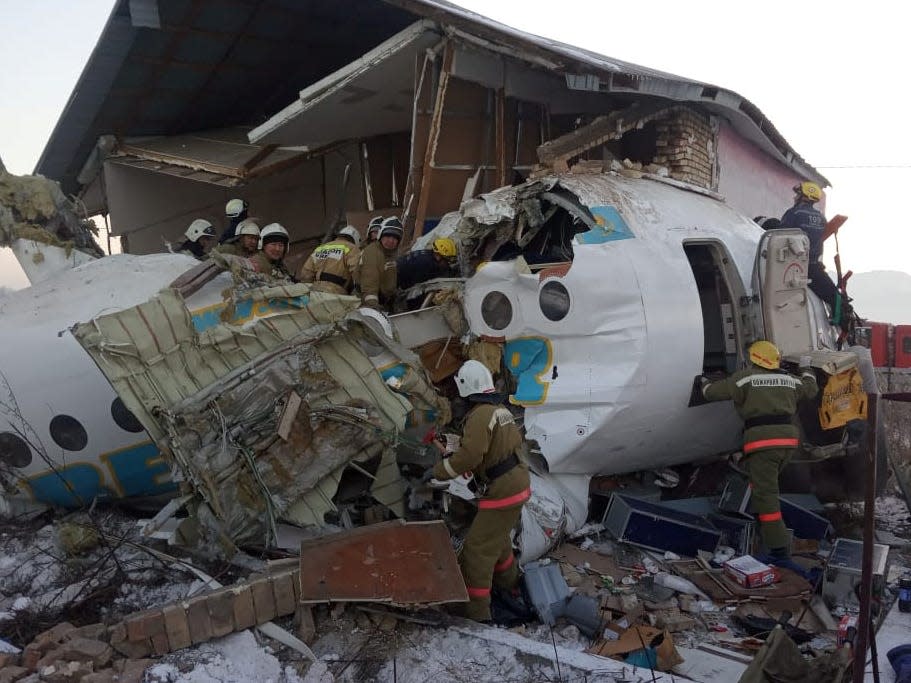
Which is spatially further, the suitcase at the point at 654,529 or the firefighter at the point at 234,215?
the firefighter at the point at 234,215

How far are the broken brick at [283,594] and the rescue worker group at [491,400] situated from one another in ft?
3.47

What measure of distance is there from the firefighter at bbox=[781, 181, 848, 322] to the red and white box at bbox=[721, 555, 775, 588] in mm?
3148

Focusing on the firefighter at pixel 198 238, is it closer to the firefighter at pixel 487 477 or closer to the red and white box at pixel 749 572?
the firefighter at pixel 487 477

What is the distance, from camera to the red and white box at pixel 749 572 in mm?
4668

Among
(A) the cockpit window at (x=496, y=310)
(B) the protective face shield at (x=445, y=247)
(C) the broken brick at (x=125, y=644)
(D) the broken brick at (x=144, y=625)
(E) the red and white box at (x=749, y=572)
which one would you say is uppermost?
(B) the protective face shield at (x=445, y=247)

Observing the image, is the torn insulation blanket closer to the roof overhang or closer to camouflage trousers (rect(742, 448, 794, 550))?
camouflage trousers (rect(742, 448, 794, 550))

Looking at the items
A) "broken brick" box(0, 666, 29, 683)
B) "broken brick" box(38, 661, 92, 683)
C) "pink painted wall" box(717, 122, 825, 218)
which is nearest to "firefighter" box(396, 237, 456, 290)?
"broken brick" box(38, 661, 92, 683)

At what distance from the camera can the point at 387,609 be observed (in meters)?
3.79

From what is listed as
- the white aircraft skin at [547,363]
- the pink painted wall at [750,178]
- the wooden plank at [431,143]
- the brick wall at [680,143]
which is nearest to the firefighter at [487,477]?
the white aircraft skin at [547,363]

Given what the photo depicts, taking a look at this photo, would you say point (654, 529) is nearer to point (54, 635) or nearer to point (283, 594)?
point (283, 594)

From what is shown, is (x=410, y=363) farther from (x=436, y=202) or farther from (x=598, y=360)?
(x=436, y=202)

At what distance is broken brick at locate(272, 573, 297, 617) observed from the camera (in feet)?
12.1

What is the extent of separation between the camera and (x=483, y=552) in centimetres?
425

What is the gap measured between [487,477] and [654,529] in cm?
157
